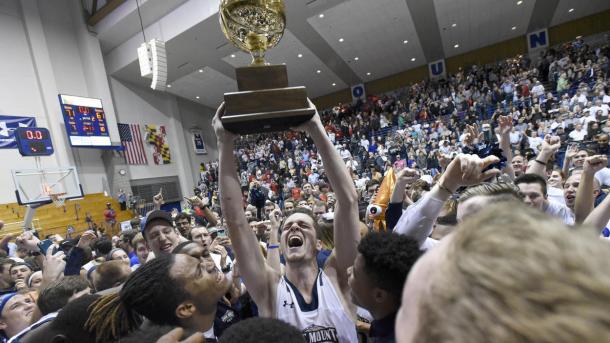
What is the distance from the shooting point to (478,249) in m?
0.50

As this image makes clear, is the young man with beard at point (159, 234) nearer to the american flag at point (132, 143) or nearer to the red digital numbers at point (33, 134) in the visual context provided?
the red digital numbers at point (33, 134)

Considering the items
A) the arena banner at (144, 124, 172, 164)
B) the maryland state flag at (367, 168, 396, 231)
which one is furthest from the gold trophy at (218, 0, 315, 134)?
the arena banner at (144, 124, 172, 164)

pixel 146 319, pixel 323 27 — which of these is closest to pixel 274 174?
pixel 323 27

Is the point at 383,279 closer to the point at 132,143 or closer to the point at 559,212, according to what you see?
the point at 559,212

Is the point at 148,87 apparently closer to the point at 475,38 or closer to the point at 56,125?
the point at 56,125

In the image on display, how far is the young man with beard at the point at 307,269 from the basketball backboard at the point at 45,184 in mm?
12654

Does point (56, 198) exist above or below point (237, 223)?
above

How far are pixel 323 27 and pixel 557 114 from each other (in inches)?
358

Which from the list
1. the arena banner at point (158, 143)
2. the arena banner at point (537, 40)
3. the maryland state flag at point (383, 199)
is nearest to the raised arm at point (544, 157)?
the maryland state flag at point (383, 199)

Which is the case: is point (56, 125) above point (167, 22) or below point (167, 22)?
below

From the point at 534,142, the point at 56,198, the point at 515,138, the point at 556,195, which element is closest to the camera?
the point at 556,195

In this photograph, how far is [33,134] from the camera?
1298cm

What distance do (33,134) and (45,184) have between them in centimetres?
194

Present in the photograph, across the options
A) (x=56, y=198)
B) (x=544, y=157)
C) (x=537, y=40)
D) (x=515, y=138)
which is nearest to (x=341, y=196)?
(x=544, y=157)
